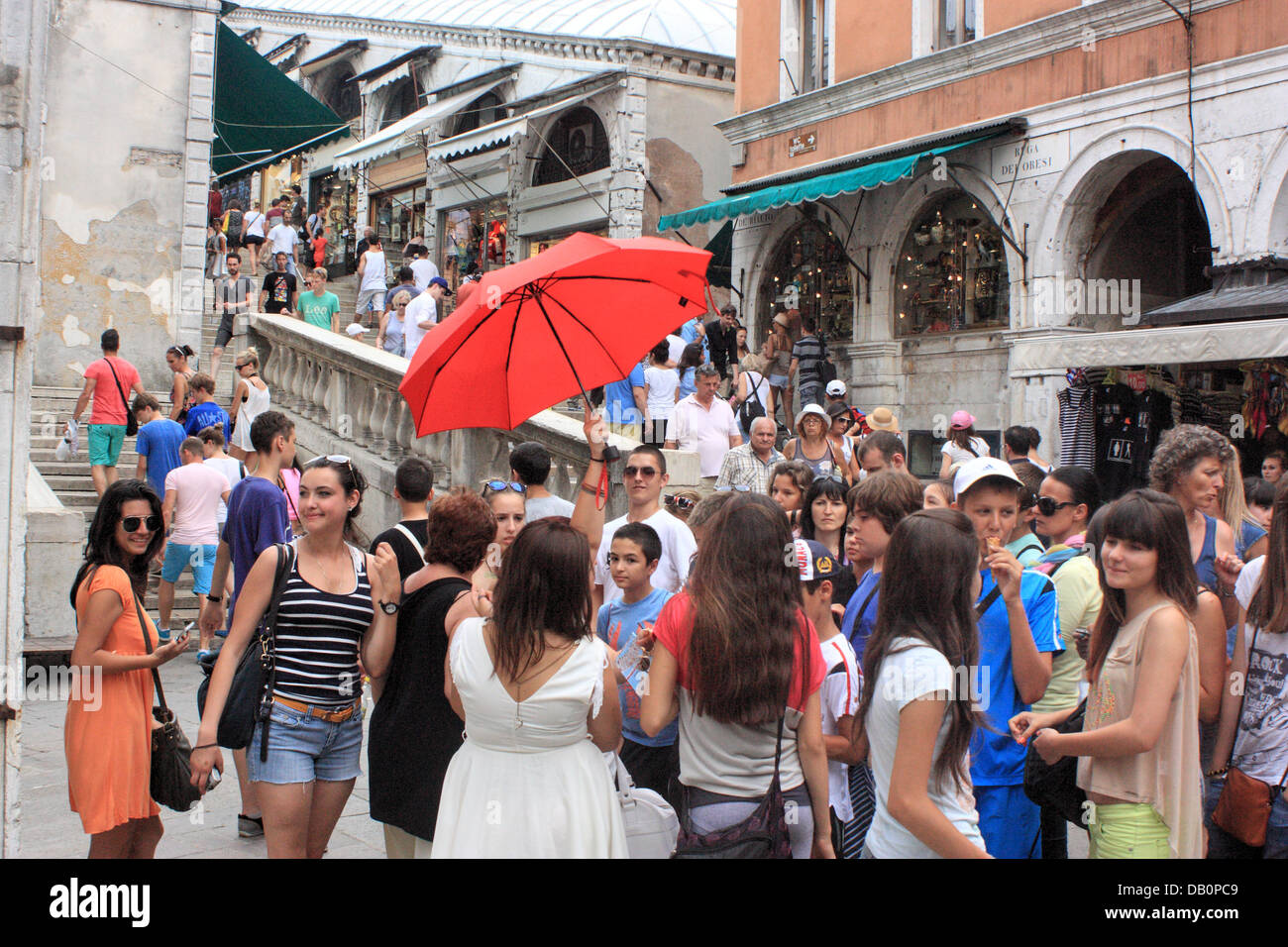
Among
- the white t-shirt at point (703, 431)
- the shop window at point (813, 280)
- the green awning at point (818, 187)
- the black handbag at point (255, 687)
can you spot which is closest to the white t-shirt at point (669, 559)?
the black handbag at point (255, 687)

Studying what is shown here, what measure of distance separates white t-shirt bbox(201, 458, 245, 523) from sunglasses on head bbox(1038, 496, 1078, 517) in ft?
20.7

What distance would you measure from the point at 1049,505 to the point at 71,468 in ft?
31.6

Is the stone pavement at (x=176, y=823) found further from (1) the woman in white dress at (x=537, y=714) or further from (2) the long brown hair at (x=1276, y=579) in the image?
(2) the long brown hair at (x=1276, y=579)

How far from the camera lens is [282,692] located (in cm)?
399

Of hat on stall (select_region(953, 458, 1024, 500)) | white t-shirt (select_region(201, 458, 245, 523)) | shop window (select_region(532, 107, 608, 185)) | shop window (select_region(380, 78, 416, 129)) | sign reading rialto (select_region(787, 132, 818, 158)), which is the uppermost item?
shop window (select_region(380, 78, 416, 129))

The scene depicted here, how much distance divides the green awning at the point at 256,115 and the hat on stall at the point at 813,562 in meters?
16.0

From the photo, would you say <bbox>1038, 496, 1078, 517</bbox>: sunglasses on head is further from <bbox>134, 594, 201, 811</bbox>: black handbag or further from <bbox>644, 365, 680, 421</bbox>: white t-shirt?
<bbox>644, 365, 680, 421</bbox>: white t-shirt

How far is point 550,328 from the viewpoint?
5.31 metres

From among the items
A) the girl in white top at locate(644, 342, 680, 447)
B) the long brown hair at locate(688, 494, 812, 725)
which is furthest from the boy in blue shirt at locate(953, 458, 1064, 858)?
the girl in white top at locate(644, 342, 680, 447)

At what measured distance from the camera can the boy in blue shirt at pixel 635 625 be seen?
13.3ft

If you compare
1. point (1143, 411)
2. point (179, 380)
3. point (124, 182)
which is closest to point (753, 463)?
point (1143, 411)

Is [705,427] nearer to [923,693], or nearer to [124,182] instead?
[923,693]

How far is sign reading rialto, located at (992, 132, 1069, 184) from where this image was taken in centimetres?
1510
